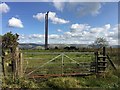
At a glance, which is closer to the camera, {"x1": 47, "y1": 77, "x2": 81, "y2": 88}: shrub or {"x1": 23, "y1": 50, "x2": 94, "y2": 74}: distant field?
{"x1": 47, "y1": 77, "x2": 81, "y2": 88}: shrub

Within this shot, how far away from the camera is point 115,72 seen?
12750 mm

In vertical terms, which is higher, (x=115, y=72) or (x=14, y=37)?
(x=14, y=37)

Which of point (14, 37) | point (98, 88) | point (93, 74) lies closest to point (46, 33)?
point (14, 37)

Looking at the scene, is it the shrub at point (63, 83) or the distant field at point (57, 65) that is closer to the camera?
the shrub at point (63, 83)

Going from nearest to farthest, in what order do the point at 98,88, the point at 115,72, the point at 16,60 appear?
the point at 98,88 < the point at 16,60 < the point at 115,72


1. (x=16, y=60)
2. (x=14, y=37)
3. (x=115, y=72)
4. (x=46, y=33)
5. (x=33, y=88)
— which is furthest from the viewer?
(x=46, y=33)

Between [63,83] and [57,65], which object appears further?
[57,65]

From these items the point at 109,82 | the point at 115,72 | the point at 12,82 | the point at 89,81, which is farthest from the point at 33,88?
the point at 115,72

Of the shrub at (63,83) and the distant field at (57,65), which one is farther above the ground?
the distant field at (57,65)

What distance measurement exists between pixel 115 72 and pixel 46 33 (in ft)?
87.8

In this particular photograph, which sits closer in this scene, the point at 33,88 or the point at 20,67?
the point at 33,88

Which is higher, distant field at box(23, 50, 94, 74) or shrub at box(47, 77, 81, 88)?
distant field at box(23, 50, 94, 74)

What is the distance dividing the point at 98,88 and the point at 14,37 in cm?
2004

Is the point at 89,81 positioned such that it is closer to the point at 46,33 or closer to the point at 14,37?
the point at 14,37
